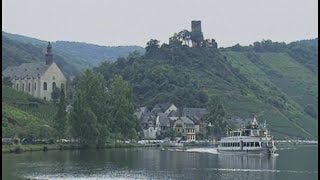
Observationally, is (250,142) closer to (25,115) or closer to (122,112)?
(122,112)

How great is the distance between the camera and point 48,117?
463 ft

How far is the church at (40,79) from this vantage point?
179m

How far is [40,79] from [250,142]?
8083 cm

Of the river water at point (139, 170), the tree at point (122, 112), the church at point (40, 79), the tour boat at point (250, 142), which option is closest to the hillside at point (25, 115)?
the tree at point (122, 112)

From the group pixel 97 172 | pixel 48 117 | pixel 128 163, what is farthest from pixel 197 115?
pixel 97 172

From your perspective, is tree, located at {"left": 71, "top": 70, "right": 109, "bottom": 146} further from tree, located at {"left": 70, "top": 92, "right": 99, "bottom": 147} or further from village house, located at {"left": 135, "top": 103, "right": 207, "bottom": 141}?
village house, located at {"left": 135, "top": 103, "right": 207, "bottom": 141}

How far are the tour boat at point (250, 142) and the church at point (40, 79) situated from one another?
6815 cm

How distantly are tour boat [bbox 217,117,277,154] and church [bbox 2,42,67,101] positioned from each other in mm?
68153

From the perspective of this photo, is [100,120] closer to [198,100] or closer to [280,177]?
[280,177]

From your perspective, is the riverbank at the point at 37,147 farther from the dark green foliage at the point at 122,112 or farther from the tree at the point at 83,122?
the dark green foliage at the point at 122,112

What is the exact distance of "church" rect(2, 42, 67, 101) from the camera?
179 meters

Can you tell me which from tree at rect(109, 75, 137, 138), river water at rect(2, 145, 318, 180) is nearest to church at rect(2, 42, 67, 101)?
tree at rect(109, 75, 137, 138)

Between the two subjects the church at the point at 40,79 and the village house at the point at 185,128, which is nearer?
the village house at the point at 185,128

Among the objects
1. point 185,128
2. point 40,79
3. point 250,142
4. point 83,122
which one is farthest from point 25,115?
point 185,128
